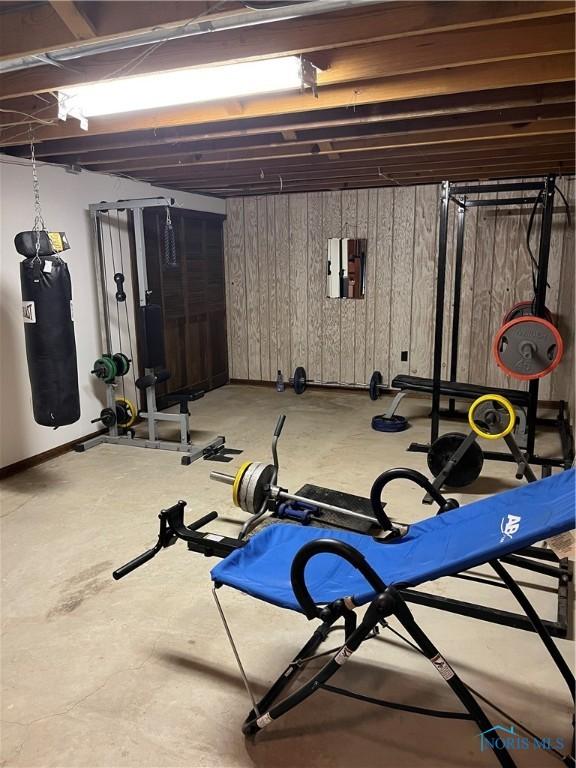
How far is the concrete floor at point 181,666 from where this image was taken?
5.56 ft

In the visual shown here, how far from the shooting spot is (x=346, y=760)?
5.41ft

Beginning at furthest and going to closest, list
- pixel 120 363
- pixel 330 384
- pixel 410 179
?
pixel 330 384 → pixel 410 179 → pixel 120 363

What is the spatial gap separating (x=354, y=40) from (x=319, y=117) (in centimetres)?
124

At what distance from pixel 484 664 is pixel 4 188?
4162 millimetres

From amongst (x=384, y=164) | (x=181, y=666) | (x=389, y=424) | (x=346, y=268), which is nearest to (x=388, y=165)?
(x=384, y=164)

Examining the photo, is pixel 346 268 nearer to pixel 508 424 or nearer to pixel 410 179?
pixel 410 179

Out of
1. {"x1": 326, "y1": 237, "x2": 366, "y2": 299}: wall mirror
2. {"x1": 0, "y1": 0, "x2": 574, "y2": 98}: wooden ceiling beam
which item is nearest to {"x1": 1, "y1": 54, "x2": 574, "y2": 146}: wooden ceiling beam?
{"x1": 0, "y1": 0, "x2": 574, "y2": 98}: wooden ceiling beam

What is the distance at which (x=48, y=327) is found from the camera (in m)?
3.52

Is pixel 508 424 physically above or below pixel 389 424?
above

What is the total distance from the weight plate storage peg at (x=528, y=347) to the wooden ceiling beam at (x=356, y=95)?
67.4 inches

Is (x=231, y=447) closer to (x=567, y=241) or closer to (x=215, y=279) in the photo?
(x=215, y=279)

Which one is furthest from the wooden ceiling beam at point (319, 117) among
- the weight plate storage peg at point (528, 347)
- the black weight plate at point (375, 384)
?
the black weight plate at point (375, 384)

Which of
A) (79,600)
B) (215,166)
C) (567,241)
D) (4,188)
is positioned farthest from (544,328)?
(4,188)

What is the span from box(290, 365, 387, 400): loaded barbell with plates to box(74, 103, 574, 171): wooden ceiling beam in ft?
8.86
